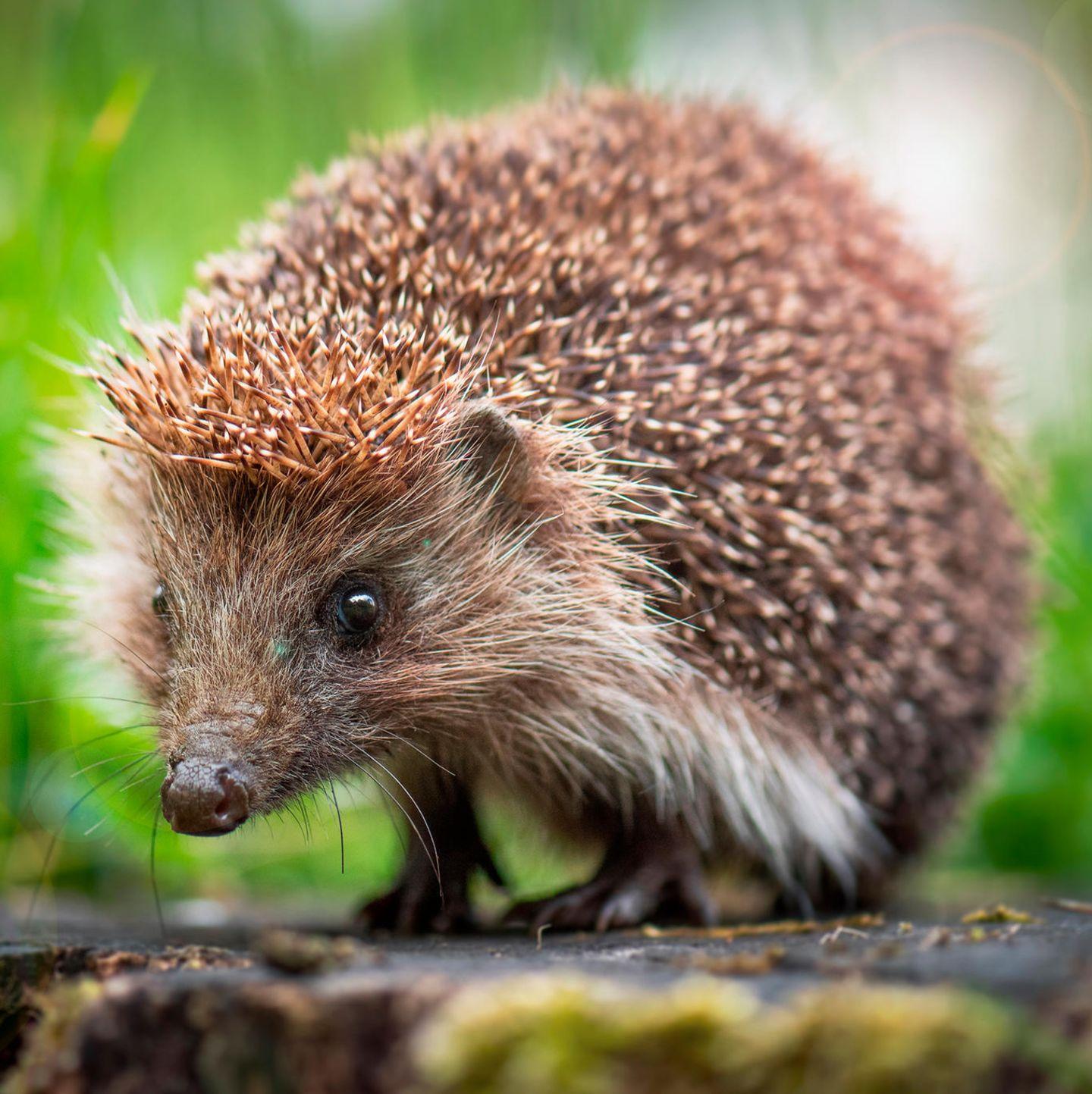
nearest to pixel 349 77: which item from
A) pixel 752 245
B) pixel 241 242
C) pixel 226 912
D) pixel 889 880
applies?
pixel 241 242

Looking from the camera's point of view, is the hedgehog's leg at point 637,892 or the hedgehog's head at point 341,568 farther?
Result: the hedgehog's leg at point 637,892

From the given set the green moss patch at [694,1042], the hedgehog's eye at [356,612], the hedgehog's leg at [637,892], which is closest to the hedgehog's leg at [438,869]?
the hedgehog's leg at [637,892]

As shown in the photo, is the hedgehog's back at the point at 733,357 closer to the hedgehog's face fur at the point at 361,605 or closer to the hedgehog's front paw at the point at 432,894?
the hedgehog's face fur at the point at 361,605

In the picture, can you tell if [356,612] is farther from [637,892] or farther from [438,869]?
[637,892]

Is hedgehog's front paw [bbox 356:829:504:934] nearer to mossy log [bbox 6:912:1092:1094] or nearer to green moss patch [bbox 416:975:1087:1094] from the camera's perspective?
mossy log [bbox 6:912:1092:1094]

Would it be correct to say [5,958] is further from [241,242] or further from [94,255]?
[94,255]

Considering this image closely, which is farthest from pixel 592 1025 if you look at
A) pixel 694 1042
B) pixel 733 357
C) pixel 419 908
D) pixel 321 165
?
pixel 321 165

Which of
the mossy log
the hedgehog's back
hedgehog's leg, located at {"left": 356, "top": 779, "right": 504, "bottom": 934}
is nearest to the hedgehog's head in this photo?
the hedgehog's back
